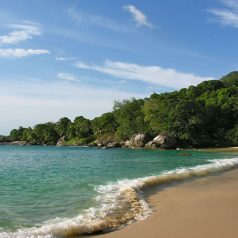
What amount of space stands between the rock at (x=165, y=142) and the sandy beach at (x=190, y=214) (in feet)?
211

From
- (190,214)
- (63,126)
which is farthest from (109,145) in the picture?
(190,214)

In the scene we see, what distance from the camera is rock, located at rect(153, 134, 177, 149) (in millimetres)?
87375

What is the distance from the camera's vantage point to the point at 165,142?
87500 mm

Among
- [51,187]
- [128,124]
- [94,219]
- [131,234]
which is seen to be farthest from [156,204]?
[128,124]

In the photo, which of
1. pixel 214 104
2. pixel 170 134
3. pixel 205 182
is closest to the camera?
pixel 205 182

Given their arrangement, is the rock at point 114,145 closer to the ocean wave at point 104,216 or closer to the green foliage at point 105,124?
the green foliage at point 105,124

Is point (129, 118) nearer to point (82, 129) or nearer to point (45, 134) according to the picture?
point (82, 129)

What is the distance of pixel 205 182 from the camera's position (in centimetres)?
2544

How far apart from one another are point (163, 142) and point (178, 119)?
365 inches

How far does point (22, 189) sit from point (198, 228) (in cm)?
1341

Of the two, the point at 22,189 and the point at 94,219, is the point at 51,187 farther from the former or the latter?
the point at 94,219

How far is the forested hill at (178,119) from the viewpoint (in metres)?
93.4

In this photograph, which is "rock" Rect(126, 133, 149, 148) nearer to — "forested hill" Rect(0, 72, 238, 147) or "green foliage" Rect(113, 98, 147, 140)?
"forested hill" Rect(0, 72, 238, 147)

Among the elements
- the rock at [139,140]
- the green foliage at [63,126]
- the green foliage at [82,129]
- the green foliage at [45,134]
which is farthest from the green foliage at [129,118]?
the green foliage at [45,134]
